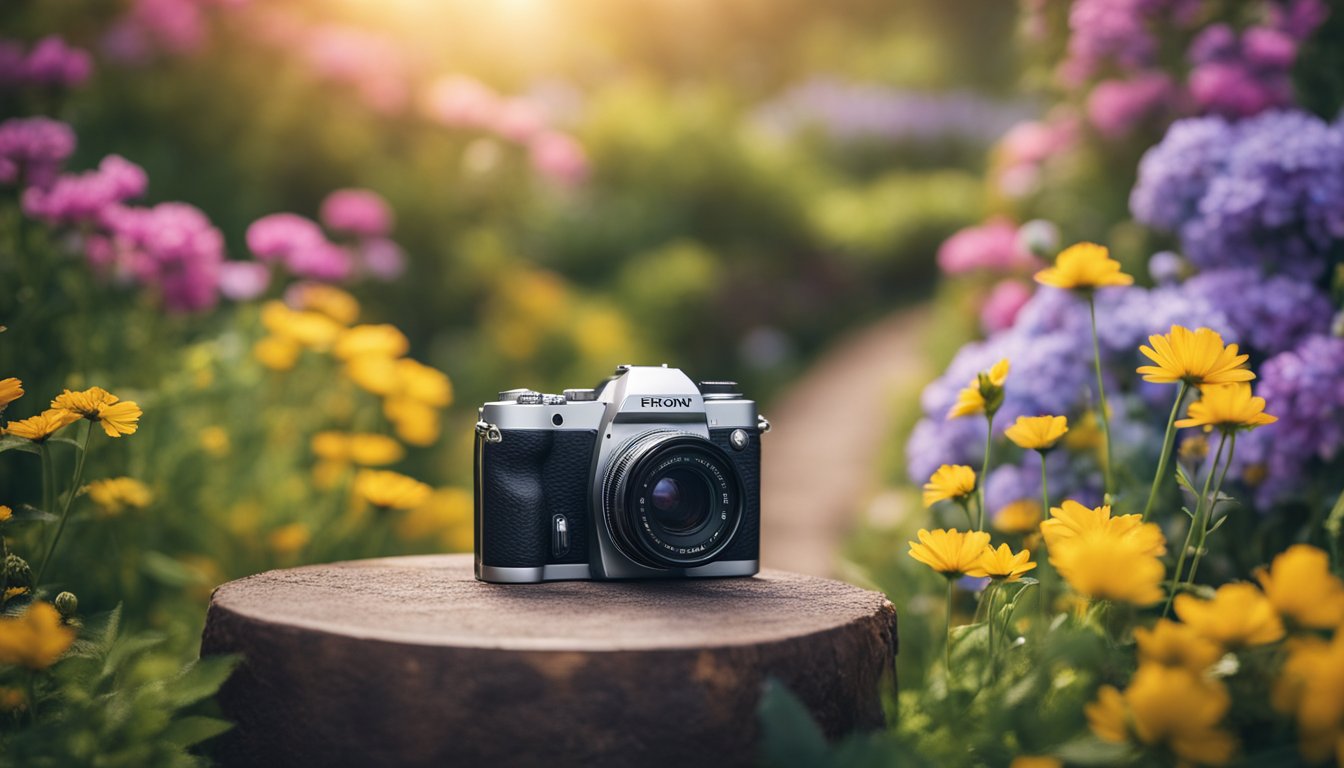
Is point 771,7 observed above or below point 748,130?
above

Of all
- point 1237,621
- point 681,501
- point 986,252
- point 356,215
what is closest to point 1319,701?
point 1237,621

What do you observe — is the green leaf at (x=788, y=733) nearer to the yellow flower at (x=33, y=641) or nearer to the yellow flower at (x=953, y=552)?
the yellow flower at (x=953, y=552)

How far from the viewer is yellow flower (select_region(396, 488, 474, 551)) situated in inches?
132

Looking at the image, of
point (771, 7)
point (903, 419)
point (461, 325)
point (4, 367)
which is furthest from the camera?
point (771, 7)

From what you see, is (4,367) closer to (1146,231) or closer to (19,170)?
(19,170)

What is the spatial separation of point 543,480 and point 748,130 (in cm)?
759

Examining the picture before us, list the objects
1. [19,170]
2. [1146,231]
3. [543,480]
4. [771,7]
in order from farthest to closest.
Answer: [771,7], [1146,231], [19,170], [543,480]

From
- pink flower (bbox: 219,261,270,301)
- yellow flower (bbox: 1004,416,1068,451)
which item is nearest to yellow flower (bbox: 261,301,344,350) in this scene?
pink flower (bbox: 219,261,270,301)

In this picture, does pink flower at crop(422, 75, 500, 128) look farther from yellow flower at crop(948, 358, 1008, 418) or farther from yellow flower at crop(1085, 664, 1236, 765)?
yellow flower at crop(1085, 664, 1236, 765)

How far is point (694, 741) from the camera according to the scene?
137 centimetres

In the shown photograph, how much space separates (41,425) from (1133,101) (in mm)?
2856

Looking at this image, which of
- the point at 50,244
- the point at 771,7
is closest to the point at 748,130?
the point at 50,244

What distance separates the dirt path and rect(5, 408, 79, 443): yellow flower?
8.64 feet

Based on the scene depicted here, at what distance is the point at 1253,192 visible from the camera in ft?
7.38
